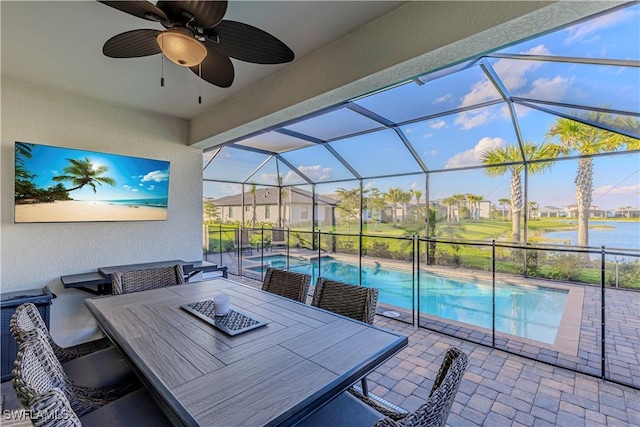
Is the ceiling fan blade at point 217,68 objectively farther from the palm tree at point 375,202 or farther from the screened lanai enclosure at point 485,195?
the palm tree at point 375,202

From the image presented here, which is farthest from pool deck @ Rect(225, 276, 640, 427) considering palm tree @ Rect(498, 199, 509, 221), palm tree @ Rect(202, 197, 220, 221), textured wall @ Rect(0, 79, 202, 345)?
palm tree @ Rect(202, 197, 220, 221)

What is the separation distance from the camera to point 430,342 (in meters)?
3.26

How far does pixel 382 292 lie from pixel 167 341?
14.2 ft

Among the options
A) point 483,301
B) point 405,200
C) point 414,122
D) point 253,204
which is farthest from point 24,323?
point 405,200

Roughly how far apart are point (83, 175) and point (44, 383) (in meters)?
2.77

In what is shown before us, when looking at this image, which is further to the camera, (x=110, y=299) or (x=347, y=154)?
(x=347, y=154)

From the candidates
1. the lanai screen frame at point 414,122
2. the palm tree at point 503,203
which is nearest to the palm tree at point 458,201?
the lanai screen frame at point 414,122

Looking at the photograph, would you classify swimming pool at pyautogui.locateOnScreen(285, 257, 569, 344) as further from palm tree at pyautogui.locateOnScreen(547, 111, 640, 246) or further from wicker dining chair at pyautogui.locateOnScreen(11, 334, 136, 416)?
wicker dining chair at pyautogui.locateOnScreen(11, 334, 136, 416)

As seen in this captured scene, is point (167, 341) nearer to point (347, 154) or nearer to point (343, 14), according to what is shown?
point (343, 14)

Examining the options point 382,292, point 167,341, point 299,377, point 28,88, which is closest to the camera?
point 299,377

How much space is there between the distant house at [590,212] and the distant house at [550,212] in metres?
0.07

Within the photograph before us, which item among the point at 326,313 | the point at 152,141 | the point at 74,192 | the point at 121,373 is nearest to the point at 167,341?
the point at 121,373

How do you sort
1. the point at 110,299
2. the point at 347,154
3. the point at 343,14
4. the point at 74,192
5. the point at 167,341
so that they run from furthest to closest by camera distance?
the point at 347,154 < the point at 74,192 < the point at 110,299 < the point at 343,14 < the point at 167,341

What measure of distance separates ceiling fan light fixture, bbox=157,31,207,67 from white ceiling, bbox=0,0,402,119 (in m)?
0.51
